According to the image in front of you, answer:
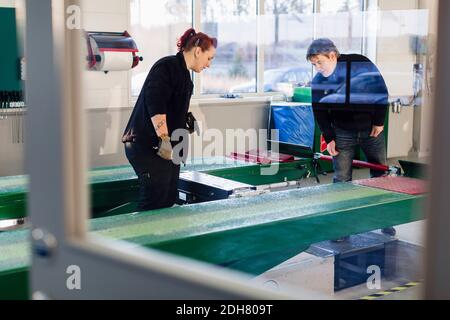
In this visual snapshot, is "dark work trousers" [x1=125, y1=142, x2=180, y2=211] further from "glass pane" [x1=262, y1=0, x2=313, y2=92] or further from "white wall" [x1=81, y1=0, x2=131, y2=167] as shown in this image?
"glass pane" [x1=262, y1=0, x2=313, y2=92]

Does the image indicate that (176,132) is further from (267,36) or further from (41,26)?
(267,36)

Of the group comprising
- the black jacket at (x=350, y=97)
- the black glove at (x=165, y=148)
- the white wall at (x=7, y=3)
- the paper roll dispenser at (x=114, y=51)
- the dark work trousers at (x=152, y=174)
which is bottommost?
the dark work trousers at (x=152, y=174)

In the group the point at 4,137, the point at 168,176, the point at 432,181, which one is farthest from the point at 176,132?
the point at 432,181

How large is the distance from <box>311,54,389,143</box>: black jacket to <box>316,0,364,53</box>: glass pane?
237 cm

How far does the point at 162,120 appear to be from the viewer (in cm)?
369

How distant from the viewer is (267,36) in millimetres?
8070

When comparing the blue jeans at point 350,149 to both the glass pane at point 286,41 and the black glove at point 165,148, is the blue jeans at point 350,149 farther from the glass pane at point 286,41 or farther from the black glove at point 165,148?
the glass pane at point 286,41

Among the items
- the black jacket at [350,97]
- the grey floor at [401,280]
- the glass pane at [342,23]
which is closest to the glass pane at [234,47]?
the glass pane at [342,23]

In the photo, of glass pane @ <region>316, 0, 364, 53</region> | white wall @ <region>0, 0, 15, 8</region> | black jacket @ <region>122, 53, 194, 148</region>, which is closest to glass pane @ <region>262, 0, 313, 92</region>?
glass pane @ <region>316, 0, 364, 53</region>

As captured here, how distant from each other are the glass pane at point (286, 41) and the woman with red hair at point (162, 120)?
415cm

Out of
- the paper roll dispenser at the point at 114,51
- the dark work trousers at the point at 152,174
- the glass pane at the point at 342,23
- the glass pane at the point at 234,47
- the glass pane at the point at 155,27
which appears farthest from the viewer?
the glass pane at the point at 342,23

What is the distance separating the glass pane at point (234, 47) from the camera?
7.55 m

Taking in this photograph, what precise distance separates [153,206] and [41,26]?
9.32 ft

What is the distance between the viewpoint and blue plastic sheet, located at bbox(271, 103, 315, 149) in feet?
24.4
